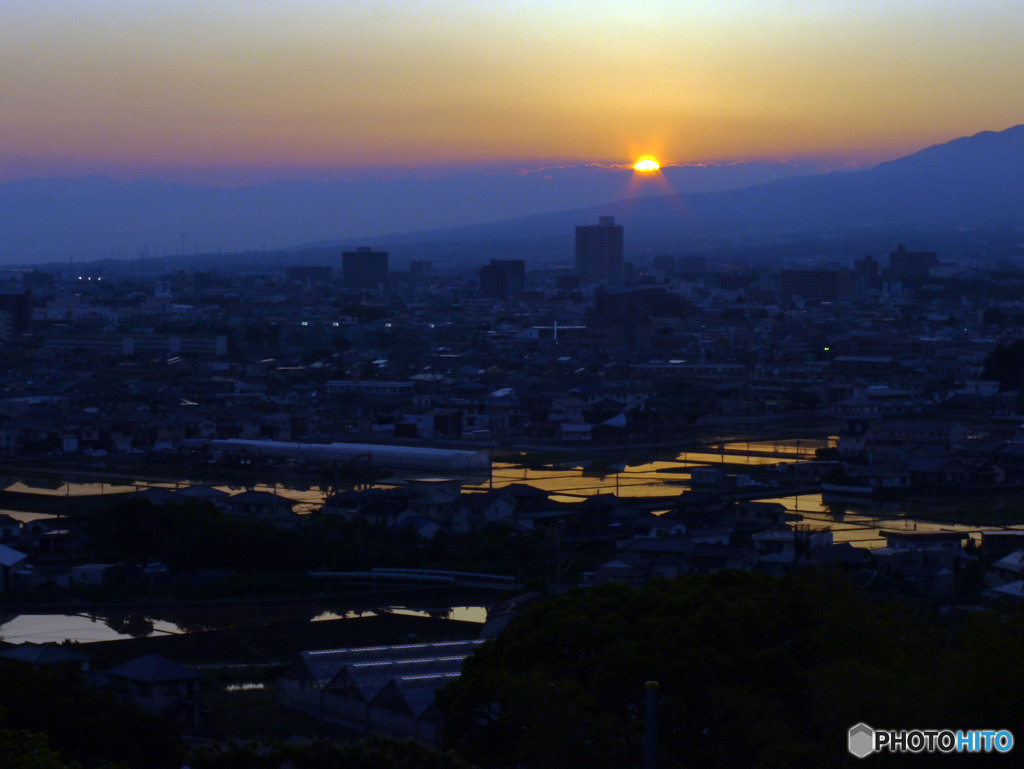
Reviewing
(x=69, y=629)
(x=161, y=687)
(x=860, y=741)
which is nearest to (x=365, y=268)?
(x=69, y=629)

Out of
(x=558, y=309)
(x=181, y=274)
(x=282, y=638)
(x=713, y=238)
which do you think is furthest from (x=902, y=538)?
(x=713, y=238)

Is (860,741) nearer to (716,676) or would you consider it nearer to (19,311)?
(716,676)

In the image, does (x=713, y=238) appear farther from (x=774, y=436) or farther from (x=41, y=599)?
(x=41, y=599)

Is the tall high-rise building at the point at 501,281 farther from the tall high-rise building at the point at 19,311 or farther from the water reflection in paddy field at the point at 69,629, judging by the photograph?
the water reflection in paddy field at the point at 69,629

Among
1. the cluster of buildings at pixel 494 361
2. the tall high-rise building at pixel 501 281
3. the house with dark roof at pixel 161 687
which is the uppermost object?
the tall high-rise building at pixel 501 281

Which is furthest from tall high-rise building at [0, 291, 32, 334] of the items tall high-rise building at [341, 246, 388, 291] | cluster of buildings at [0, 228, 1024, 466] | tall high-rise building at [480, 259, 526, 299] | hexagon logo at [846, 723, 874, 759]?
hexagon logo at [846, 723, 874, 759]

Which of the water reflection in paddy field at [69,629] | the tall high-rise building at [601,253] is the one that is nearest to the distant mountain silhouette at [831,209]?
the tall high-rise building at [601,253]

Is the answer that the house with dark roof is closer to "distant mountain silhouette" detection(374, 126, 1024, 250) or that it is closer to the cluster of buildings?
the cluster of buildings

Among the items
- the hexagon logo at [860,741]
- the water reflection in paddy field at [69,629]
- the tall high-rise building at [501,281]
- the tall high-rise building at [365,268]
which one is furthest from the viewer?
the tall high-rise building at [365,268]
